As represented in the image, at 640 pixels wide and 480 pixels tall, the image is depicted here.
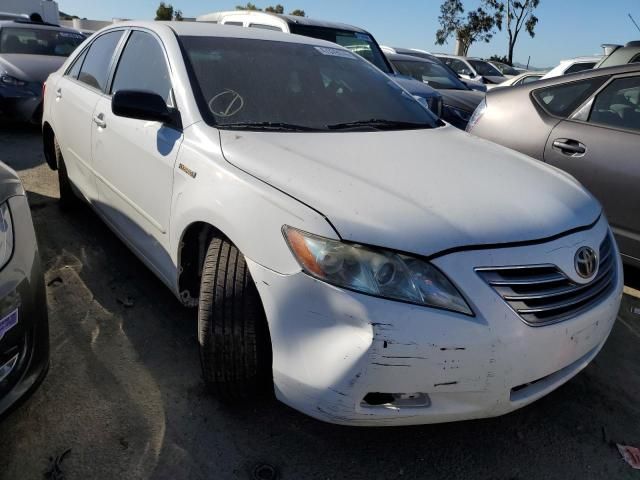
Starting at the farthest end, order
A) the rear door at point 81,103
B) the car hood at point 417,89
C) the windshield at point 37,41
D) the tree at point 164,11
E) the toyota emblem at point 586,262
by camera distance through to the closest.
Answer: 1. the tree at point 164,11
2. the windshield at point 37,41
3. the car hood at point 417,89
4. the rear door at point 81,103
5. the toyota emblem at point 586,262

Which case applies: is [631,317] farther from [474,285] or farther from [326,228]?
[326,228]

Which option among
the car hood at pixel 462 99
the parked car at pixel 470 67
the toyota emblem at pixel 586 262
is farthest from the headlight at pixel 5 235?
the parked car at pixel 470 67

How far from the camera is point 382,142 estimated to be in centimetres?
242

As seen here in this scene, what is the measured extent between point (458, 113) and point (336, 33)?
200 cm

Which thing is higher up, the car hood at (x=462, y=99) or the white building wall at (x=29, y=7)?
the car hood at (x=462, y=99)

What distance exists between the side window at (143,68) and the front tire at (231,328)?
102 centimetres

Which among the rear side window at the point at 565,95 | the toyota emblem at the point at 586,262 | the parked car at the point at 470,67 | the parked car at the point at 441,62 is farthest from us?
the parked car at the point at 470,67

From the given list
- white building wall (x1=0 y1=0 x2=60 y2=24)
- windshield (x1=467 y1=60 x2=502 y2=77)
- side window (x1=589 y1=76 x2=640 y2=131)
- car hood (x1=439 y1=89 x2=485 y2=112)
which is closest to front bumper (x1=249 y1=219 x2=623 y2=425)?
side window (x1=589 y1=76 x2=640 y2=131)

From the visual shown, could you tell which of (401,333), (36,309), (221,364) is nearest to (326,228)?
(401,333)

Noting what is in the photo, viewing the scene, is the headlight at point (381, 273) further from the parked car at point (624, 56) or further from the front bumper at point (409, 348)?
the parked car at point (624, 56)

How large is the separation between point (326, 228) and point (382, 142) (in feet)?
2.95

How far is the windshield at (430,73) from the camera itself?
8.55 meters

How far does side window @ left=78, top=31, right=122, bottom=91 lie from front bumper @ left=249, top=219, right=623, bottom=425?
2.23 m

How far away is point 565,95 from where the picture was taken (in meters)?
3.70
